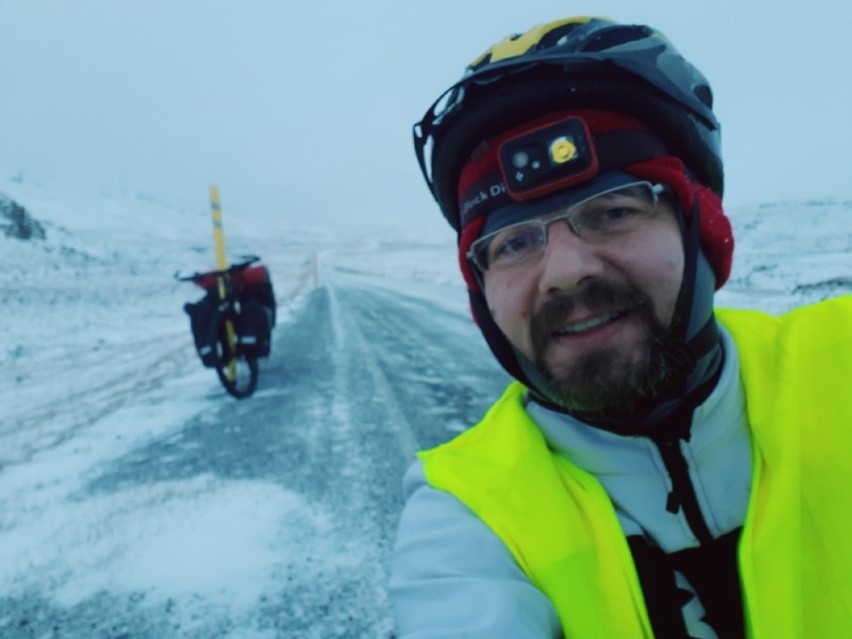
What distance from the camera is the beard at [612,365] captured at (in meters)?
1.29

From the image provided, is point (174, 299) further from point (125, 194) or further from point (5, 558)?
point (125, 194)

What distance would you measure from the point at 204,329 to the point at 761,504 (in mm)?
5369

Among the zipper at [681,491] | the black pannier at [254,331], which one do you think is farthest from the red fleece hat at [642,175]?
the black pannier at [254,331]

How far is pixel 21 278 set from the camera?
1487 centimetres

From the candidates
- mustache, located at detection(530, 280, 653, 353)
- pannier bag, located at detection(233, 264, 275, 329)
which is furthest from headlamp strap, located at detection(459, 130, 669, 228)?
pannier bag, located at detection(233, 264, 275, 329)

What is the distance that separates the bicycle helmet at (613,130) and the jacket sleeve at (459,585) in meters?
0.43

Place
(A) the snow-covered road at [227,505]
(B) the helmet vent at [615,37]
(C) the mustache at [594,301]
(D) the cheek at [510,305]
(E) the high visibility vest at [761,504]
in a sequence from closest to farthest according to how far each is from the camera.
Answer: (E) the high visibility vest at [761,504] < (C) the mustache at [594,301] < (D) the cheek at [510,305] < (B) the helmet vent at [615,37] < (A) the snow-covered road at [227,505]

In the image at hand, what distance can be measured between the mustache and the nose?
0.02m

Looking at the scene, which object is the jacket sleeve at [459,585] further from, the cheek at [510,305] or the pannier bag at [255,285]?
the pannier bag at [255,285]

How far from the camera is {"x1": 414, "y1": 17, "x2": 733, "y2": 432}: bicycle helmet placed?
1.41 m

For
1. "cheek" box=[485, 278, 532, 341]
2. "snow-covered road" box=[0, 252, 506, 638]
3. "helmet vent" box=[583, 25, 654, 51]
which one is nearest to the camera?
"cheek" box=[485, 278, 532, 341]

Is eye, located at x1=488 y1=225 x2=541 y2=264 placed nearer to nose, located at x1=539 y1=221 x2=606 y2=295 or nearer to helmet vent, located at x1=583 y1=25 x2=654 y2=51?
nose, located at x1=539 y1=221 x2=606 y2=295

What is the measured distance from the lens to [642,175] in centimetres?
145

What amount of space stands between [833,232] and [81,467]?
22.7 m
